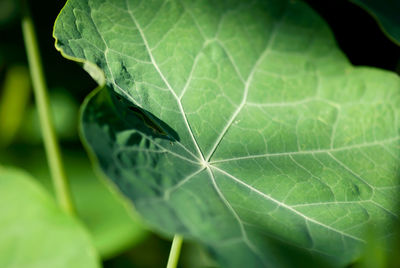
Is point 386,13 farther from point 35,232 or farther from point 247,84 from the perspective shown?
point 35,232

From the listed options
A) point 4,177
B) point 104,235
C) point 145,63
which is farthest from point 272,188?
point 104,235

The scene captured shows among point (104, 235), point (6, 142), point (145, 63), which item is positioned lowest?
point (104, 235)

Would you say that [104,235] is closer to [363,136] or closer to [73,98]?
[73,98]

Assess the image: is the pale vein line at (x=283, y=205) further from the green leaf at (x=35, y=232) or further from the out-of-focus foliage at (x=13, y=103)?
the out-of-focus foliage at (x=13, y=103)

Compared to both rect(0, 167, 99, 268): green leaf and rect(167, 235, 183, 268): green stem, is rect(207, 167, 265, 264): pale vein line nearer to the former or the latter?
rect(167, 235, 183, 268): green stem

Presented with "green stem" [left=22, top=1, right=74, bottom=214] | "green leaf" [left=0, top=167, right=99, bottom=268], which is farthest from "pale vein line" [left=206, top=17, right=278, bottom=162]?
"green stem" [left=22, top=1, right=74, bottom=214]

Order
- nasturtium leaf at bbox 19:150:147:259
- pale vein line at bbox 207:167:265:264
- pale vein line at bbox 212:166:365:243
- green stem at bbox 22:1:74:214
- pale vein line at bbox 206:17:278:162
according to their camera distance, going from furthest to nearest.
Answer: nasturtium leaf at bbox 19:150:147:259 < green stem at bbox 22:1:74:214 < pale vein line at bbox 206:17:278:162 < pale vein line at bbox 212:166:365:243 < pale vein line at bbox 207:167:265:264
